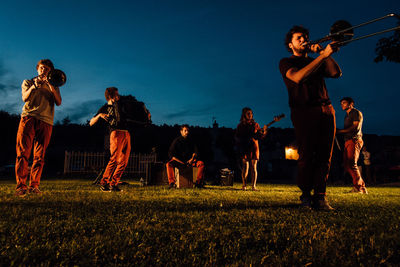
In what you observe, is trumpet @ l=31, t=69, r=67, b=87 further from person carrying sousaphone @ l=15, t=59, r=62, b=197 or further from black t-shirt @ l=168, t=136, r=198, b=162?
black t-shirt @ l=168, t=136, r=198, b=162

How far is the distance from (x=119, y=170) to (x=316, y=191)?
Result: 12.9 ft

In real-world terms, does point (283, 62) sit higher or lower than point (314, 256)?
higher

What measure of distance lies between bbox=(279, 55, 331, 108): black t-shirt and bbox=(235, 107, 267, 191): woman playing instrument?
3767mm

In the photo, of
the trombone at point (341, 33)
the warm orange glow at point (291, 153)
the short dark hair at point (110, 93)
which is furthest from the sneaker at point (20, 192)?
the warm orange glow at point (291, 153)

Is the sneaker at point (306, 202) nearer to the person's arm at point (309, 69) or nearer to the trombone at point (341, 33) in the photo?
the person's arm at point (309, 69)

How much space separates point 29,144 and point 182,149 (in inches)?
159

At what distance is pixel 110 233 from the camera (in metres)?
1.87

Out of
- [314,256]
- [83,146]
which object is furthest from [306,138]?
[83,146]

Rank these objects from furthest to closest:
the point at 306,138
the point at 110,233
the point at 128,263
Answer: the point at 306,138 < the point at 110,233 < the point at 128,263

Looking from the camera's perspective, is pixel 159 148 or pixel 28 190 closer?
pixel 28 190

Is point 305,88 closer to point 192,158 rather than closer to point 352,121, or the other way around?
point 352,121

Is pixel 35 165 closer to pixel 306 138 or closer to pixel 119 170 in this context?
pixel 119 170

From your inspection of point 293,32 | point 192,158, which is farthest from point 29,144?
point 293,32

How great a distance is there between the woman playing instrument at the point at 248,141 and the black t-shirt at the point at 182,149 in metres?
1.43
